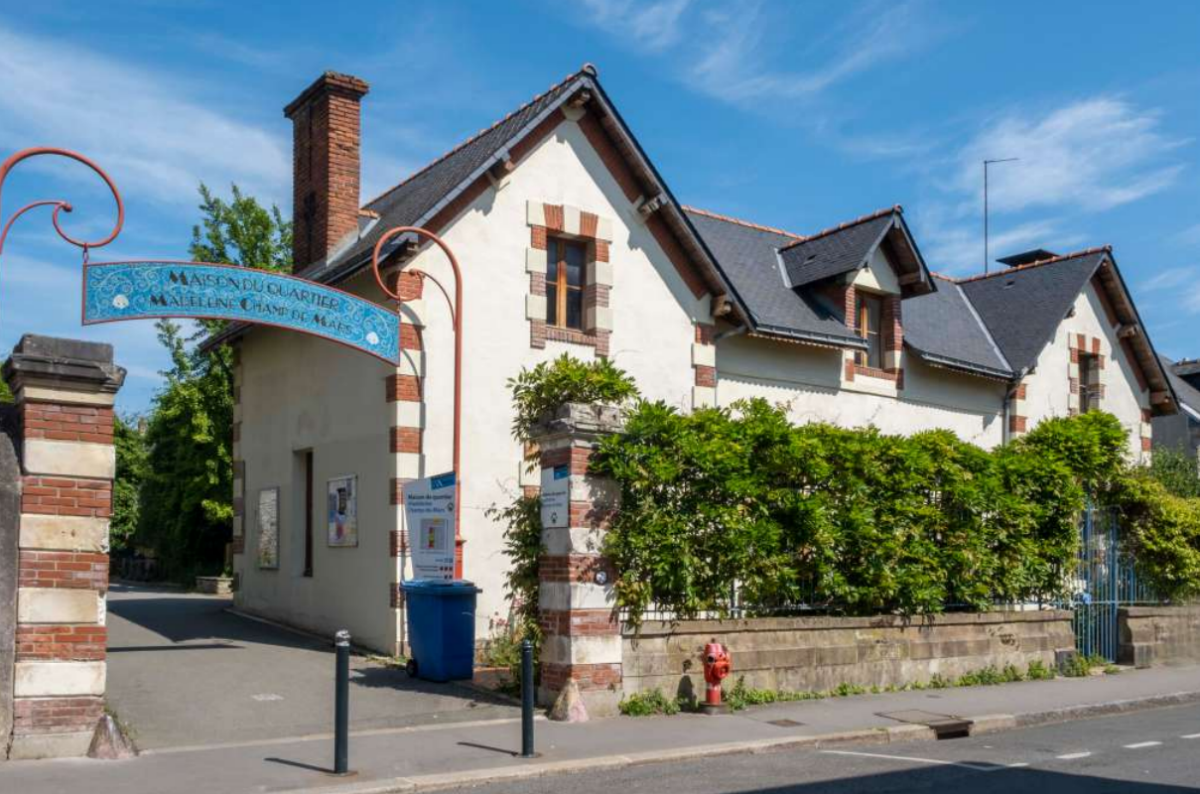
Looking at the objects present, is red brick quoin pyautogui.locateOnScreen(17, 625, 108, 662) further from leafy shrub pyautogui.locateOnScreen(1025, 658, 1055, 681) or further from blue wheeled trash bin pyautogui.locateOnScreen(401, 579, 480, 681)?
leafy shrub pyautogui.locateOnScreen(1025, 658, 1055, 681)

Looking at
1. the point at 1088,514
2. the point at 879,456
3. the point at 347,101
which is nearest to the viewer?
the point at 879,456

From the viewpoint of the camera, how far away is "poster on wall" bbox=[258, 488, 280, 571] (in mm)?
17812

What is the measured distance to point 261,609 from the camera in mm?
18250

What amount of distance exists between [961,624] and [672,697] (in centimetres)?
461

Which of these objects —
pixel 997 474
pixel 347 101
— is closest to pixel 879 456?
pixel 997 474

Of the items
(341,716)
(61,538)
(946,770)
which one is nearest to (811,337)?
(946,770)

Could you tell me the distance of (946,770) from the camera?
927cm

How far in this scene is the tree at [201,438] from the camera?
2981cm

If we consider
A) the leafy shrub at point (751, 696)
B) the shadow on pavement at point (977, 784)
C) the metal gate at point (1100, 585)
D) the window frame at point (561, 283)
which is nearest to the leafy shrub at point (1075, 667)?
the metal gate at point (1100, 585)

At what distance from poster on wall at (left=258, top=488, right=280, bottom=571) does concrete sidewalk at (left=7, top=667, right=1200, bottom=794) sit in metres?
7.14

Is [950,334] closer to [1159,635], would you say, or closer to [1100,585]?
[1100,585]

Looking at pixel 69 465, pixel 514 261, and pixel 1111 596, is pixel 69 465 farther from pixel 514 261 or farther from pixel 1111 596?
pixel 1111 596

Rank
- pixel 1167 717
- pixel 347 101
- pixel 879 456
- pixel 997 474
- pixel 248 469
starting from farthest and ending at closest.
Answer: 1. pixel 248 469
2. pixel 347 101
3. pixel 997 474
4. pixel 879 456
5. pixel 1167 717

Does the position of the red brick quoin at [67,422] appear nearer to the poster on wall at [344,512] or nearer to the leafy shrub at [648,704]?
the leafy shrub at [648,704]
